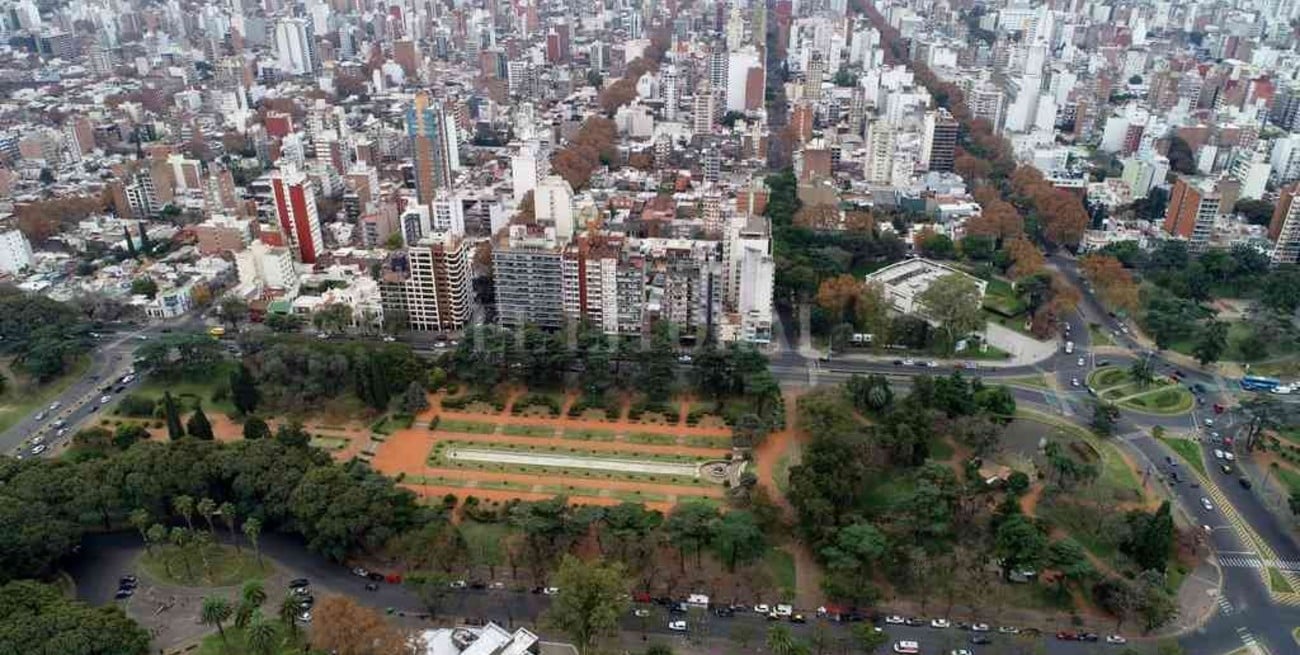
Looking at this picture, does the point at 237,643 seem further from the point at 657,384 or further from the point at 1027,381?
the point at 1027,381

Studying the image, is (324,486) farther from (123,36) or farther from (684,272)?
(123,36)

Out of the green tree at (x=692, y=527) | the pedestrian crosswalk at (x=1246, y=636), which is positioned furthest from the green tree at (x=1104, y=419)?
the green tree at (x=692, y=527)

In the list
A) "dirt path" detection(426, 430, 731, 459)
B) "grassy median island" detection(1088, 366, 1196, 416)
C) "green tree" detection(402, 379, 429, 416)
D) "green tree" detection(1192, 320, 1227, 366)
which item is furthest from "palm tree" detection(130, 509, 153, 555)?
"green tree" detection(1192, 320, 1227, 366)

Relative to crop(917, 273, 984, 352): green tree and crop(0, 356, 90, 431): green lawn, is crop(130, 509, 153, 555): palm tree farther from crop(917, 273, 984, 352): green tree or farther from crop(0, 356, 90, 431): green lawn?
crop(917, 273, 984, 352): green tree

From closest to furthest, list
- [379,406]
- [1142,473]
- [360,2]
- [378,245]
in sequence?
[1142,473], [379,406], [378,245], [360,2]

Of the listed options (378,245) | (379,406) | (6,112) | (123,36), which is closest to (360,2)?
(123,36)

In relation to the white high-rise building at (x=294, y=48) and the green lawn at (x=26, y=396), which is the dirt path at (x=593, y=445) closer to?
the green lawn at (x=26, y=396)
